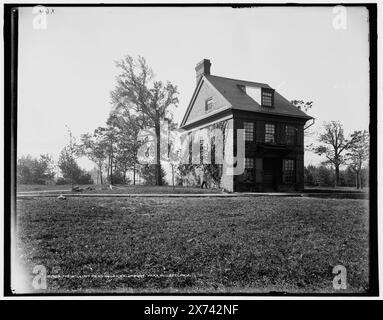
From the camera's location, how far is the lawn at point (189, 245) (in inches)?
164

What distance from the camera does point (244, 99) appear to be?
5387 mm

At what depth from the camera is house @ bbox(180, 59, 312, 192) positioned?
4.98 m

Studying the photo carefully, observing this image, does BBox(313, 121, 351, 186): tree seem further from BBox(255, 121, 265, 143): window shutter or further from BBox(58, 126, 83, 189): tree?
BBox(58, 126, 83, 189): tree

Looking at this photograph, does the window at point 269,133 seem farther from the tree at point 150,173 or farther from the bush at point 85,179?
the bush at point 85,179

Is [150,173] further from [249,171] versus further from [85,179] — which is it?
[249,171]

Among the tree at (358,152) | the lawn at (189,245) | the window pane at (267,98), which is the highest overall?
the window pane at (267,98)

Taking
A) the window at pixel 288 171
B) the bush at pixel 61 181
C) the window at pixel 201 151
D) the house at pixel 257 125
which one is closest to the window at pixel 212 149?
the window at pixel 201 151

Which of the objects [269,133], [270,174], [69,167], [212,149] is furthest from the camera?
[270,174]

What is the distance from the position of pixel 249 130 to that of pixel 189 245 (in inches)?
105

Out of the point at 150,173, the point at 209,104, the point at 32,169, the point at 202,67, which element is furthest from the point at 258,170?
the point at 32,169

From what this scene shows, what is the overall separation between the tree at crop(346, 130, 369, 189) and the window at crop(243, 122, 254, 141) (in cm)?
182

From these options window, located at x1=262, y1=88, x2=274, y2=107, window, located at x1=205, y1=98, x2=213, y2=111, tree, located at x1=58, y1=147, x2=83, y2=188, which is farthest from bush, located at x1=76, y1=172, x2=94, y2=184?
window, located at x1=262, y1=88, x2=274, y2=107

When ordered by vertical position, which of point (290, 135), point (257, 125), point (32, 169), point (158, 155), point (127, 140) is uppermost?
point (257, 125)

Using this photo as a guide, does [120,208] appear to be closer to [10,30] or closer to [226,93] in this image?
[226,93]
